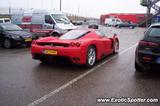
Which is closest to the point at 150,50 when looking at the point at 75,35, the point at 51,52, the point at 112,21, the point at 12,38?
the point at 75,35

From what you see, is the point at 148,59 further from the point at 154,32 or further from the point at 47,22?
the point at 47,22

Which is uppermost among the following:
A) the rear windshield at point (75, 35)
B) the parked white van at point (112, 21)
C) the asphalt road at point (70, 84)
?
the parked white van at point (112, 21)

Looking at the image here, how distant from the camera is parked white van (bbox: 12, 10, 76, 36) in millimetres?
14656

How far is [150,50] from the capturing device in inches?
221

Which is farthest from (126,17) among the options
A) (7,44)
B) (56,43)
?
(56,43)

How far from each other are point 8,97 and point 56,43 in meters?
2.78

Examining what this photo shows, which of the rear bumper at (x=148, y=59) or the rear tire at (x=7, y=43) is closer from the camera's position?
the rear bumper at (x=148, y=59)

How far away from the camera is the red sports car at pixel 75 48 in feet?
21.6

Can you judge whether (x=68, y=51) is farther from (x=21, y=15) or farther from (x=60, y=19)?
(x=21, y=15)

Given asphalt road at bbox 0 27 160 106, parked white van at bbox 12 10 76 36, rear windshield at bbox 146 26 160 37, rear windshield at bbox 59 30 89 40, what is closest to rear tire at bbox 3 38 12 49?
parked white van at bbox 12 10 76 36

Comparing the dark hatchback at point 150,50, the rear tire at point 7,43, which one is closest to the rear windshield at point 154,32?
the dark hatchback at point 150,50

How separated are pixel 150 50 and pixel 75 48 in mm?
2067

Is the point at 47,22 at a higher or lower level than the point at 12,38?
higher

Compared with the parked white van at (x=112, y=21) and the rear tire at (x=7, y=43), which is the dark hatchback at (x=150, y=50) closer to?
the rear tire at (x=7, y=43)
